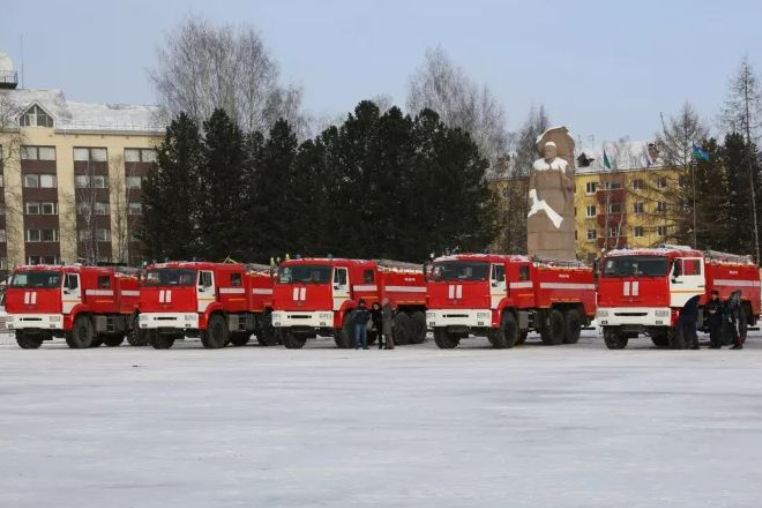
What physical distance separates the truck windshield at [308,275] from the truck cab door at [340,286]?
244mm

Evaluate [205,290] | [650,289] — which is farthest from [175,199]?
[650,289]

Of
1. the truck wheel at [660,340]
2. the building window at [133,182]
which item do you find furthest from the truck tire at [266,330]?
the building window at [133,182]

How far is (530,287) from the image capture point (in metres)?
39.5

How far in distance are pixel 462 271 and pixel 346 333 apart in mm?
4140

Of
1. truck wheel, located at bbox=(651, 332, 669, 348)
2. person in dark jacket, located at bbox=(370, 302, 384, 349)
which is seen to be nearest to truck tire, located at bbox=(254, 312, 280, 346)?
person in dark jacket, located at bbox=(370, 302, 384, 349)

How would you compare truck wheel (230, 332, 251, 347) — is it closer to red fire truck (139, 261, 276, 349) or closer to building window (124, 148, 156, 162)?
red fire truck (139, 261, 276, 349)

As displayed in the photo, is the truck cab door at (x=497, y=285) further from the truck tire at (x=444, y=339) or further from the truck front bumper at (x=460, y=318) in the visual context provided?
the truck tire at (x=444, y=339)

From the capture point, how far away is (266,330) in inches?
1752

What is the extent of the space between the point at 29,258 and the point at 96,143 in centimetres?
1026

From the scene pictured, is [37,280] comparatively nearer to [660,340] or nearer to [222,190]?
[660,340]

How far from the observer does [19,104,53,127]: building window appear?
112812mm
